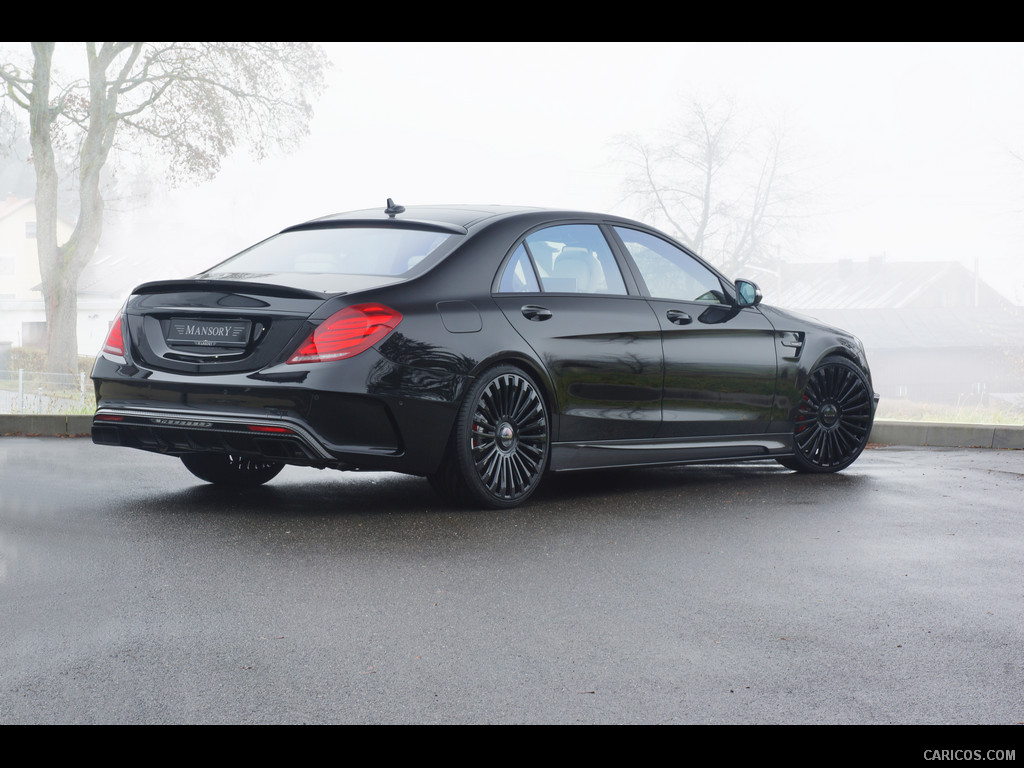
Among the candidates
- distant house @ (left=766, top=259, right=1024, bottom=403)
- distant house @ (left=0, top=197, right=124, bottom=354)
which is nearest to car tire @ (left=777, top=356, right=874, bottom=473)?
distant house @ (left=0, top=197, right=124, bottom=354)

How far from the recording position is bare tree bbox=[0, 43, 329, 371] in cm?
2686

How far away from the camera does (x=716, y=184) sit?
4569 cm

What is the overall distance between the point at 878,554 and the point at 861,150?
4546cm

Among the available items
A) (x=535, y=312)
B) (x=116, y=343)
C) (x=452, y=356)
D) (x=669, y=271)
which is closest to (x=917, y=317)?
(x=669, y=271)

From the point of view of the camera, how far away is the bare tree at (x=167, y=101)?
88.1ft

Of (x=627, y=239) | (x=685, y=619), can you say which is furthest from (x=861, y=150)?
(x=685, y=619)

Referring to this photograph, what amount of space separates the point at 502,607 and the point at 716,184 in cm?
4303

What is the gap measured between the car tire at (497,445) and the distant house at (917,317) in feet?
177

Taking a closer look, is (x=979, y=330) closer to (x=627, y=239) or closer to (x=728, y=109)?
(x=728, y=109)

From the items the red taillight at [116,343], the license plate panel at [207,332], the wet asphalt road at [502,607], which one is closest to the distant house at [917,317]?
the wet asphalt road at [502,607]

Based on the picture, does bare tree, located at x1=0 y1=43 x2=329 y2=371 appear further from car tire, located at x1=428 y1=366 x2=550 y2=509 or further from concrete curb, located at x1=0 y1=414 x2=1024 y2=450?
car tire, located at x1=428 y1=366 x2=550 y2=509

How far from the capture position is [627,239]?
23.6 ft

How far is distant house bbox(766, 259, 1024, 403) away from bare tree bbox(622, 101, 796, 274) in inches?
500

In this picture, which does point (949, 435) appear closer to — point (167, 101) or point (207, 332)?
point (207, 332)
